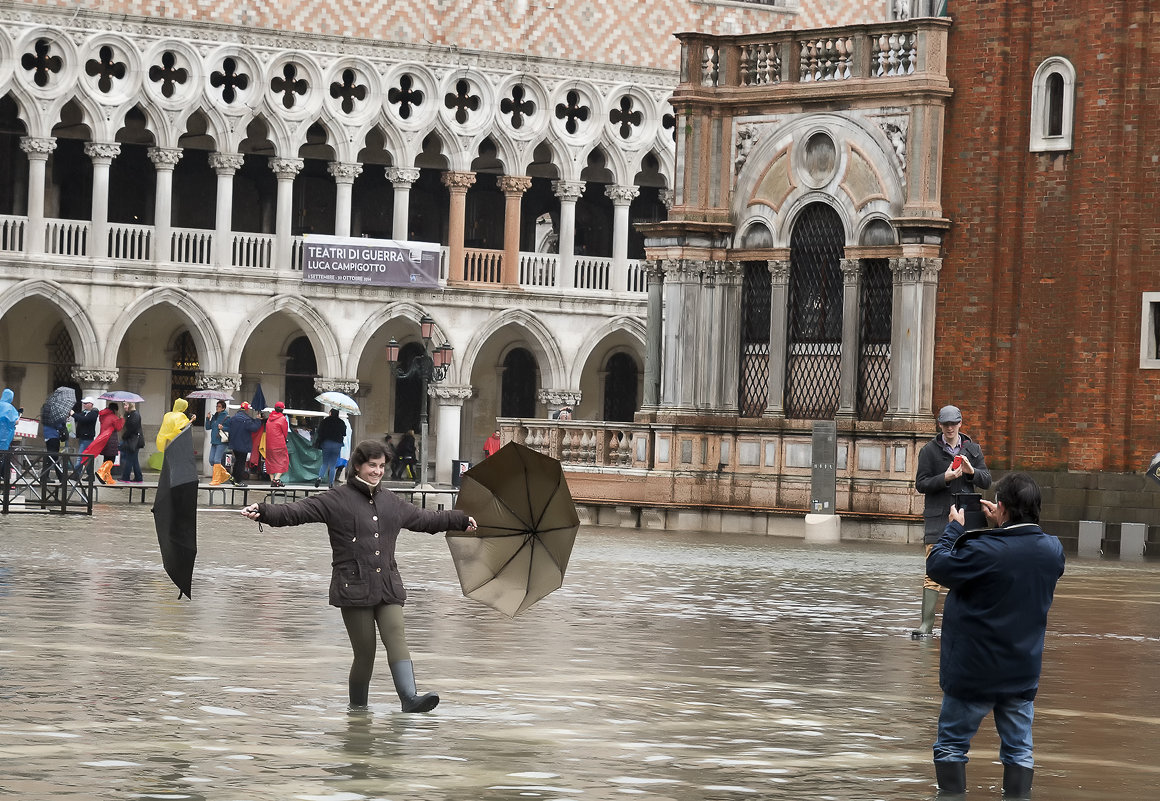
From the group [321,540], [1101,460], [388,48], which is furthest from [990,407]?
[388,48]

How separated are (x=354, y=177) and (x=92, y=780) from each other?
4638cm

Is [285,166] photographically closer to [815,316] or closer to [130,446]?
[130,446]

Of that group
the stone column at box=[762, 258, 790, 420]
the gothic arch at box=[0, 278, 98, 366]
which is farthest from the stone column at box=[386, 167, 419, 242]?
the stone column at box=[762, 258, 790, 420]

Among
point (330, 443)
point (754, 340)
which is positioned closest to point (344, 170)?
point (330, 443)

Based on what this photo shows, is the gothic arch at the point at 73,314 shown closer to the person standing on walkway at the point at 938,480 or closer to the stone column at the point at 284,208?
the stone column at the point at 284,208

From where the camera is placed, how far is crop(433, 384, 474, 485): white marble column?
54.3 meters

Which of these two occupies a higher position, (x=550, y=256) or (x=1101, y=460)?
(x=550, y=256)

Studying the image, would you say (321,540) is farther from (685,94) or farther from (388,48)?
(388,48)

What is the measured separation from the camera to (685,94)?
3209 cm

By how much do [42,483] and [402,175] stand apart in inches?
1023

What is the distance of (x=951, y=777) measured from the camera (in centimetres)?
872

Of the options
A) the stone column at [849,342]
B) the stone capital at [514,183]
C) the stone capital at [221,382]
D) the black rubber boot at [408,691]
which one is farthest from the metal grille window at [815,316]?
the stone capital at [514,183]

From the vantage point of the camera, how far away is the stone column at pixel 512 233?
183 feet

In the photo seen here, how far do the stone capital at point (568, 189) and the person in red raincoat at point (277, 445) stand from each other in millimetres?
17828
